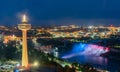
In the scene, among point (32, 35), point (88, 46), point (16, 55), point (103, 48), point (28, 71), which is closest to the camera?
point (28, 71)

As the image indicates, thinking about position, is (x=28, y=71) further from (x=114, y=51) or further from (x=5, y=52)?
(x=114, y=51)

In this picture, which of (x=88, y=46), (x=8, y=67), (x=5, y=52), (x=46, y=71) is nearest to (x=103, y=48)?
(x=88, y=46)

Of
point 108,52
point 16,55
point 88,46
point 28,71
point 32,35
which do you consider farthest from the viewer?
point 32,35

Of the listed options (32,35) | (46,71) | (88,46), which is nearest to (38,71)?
(46,71)

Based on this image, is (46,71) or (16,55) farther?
(16,55)

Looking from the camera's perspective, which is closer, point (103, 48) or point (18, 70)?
point (18, 70)

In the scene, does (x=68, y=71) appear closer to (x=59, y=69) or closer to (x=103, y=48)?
(x=59, y=69)

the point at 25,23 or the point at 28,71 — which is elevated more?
the point at 25,23

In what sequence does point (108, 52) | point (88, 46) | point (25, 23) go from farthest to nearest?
1. point (88, 46)
2. point (108, 52)
3. point (25, 23)

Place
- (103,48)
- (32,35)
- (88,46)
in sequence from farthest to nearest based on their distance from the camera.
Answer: (32,35), (88,46), (103,48)
